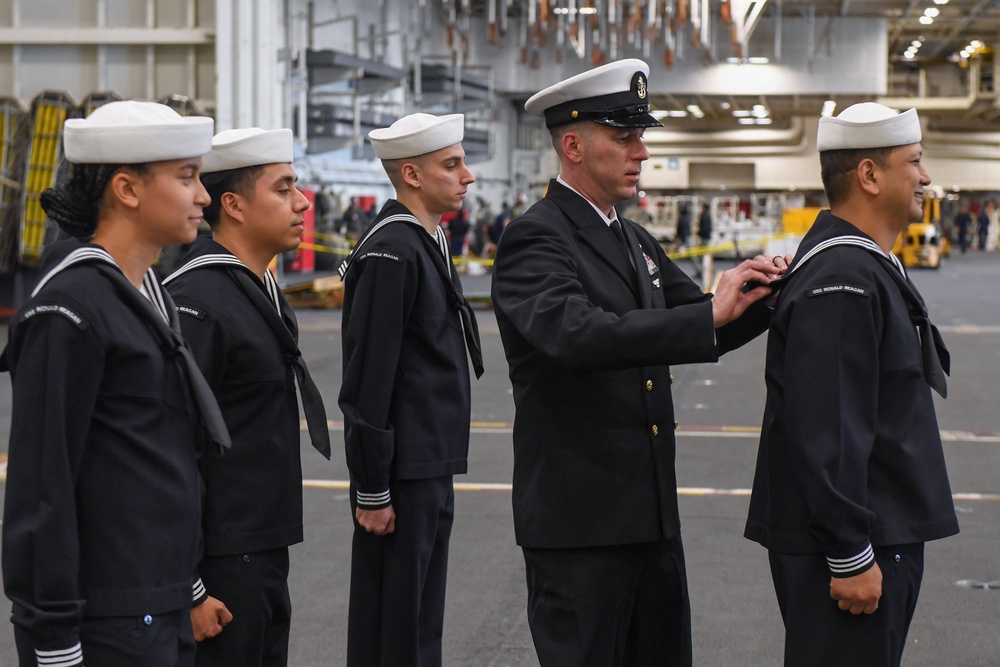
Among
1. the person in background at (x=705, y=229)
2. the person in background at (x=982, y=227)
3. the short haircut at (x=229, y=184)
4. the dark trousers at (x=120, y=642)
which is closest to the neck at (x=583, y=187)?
the short haircut at (x=229, y=184)

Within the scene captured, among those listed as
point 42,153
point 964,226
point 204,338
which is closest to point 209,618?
point 204,338

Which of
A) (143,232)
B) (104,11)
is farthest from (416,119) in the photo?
(104,11)

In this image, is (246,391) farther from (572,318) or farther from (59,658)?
(59,658)

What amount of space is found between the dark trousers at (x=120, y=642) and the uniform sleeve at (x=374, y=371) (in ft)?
5.22

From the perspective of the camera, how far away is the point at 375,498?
4.24 meters

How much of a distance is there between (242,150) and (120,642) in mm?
1630

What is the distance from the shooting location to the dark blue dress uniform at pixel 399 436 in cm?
427

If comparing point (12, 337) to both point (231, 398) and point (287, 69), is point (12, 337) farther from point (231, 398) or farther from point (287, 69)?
point (287, 69)

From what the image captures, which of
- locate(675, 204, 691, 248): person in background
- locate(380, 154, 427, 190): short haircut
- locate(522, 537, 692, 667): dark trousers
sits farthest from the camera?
locate(675, 204, 691, 248): person in background

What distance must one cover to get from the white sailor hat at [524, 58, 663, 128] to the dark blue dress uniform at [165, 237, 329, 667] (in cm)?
101

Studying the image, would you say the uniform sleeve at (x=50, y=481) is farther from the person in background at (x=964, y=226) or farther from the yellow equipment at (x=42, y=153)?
the person in background at (x=964, y=226)

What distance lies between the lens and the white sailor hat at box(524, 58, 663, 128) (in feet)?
11.2

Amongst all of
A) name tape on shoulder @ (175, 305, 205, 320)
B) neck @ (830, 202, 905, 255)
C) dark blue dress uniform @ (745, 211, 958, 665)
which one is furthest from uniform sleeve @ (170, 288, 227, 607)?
neck @ (830, 202, 905, 255)

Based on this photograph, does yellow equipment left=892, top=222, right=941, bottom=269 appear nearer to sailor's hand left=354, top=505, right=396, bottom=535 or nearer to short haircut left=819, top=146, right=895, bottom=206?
sailor's hand left=354, top=505, right=396, bottom=535
